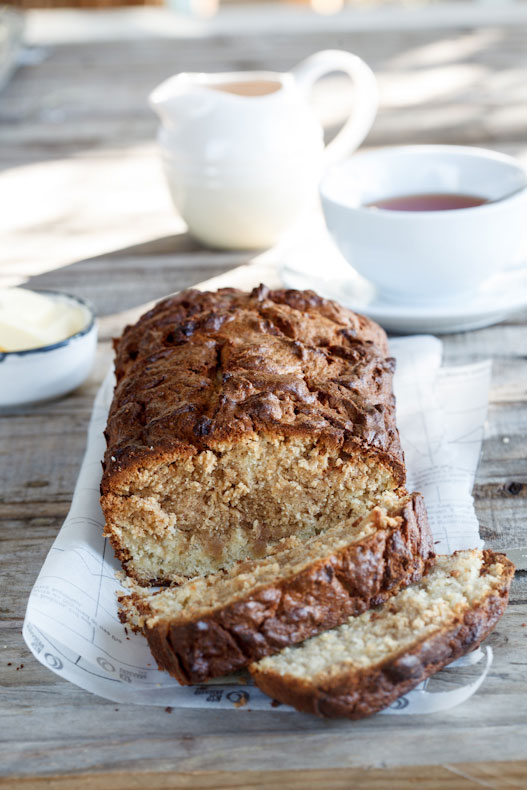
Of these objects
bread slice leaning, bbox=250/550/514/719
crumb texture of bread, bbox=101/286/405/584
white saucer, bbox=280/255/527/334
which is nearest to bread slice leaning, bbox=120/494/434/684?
bread slice leaning, bbox=250/550/514/719

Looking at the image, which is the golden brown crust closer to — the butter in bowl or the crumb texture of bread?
the crumb texture of bread

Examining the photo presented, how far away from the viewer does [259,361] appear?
264 cm

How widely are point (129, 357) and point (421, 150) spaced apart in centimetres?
166

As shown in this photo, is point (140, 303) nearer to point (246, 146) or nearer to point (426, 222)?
point (246, 146)

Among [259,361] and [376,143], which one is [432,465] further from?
[376,143]

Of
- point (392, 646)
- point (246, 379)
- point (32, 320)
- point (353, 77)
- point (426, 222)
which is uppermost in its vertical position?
point (353, 77)

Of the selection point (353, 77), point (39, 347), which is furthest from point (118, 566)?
point (353, 77)

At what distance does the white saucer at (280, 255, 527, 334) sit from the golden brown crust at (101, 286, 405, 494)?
1.35 feet

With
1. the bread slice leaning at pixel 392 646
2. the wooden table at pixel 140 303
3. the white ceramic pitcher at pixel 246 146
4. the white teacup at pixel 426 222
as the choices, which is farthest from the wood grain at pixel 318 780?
the white ceramic pitcher at pixel 246 146

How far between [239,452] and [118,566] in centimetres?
45

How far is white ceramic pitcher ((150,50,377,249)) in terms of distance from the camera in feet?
13.3

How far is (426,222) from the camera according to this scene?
3342 millimetres

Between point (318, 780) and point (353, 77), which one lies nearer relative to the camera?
point (318, 780)

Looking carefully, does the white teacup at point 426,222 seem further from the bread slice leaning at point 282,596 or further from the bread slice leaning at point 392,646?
the bread slice leaning at point 392,646
